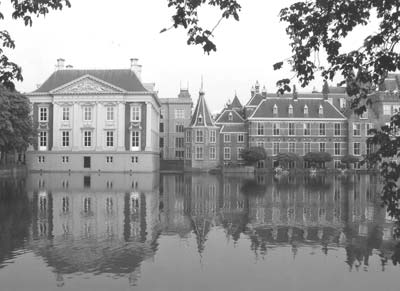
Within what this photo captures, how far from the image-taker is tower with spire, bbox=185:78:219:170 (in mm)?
79625

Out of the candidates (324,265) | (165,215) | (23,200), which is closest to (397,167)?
(324,265)

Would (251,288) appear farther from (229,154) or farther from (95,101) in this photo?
(229,154)

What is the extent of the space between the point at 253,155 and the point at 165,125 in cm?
2805

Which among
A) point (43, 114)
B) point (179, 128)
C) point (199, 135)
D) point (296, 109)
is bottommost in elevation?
point (199, 135)

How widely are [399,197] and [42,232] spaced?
1398 centimetres

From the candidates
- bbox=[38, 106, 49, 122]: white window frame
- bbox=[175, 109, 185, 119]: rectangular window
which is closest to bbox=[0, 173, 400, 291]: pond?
bbox=[38, 106, 49, 122]: white window frame

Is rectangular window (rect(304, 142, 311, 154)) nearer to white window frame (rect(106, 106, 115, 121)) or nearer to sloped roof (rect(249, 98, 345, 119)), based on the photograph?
sloped roof (rect(249, 98, 345, 119))

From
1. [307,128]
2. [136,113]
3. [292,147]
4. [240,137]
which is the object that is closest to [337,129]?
[307,128]

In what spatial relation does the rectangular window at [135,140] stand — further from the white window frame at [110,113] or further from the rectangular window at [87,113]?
the rectangular window at [87,113]

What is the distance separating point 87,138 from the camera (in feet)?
237

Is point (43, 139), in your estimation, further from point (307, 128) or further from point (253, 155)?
point (307, 128)

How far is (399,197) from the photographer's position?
5.95 metres

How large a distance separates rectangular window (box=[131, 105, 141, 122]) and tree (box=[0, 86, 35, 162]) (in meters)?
15.4

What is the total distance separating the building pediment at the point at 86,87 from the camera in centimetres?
7112
